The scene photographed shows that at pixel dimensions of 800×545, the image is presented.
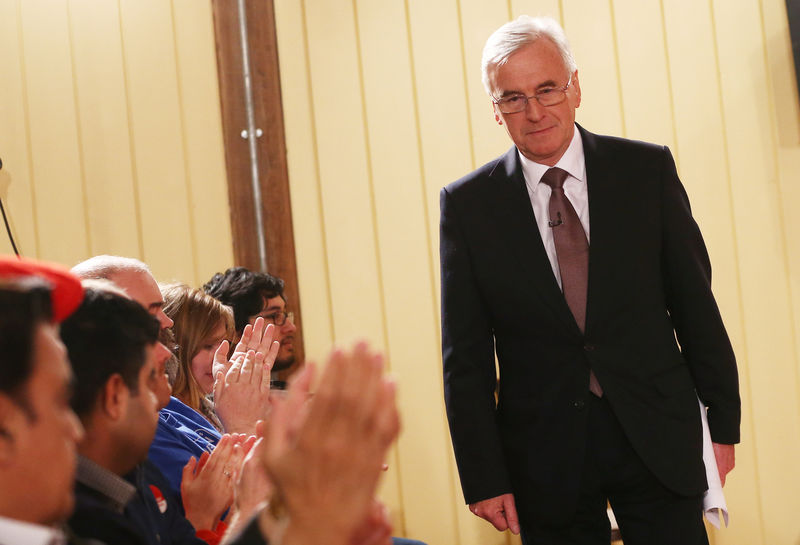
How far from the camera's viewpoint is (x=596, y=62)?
11.0 ft

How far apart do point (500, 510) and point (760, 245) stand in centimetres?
174

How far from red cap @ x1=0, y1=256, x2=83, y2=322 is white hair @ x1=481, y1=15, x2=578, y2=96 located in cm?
129

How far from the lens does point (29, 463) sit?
89cm

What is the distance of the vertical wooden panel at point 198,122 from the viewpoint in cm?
357

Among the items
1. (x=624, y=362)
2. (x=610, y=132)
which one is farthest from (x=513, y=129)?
(x=610, y=132)

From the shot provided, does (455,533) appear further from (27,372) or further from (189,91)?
(27,372)

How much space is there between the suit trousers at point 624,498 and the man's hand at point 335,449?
1190mm

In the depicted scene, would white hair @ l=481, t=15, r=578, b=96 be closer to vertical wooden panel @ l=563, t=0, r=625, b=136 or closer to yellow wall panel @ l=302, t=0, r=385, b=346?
vertical wooden panel @ l=563, t=0, r=625, b=136

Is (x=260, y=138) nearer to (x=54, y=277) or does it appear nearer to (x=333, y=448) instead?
(x=54, y=277)

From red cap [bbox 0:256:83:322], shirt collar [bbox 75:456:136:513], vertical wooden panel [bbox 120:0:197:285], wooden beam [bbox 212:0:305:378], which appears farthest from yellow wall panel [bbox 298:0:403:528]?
red cap [bbox 0:256:83:322]

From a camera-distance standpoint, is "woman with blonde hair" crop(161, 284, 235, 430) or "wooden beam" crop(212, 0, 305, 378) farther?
"wooden beam" crop(212, 0, 305, 378)

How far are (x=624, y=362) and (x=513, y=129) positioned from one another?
0.57 meters

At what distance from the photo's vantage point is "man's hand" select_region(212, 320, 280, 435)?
7.54 feet

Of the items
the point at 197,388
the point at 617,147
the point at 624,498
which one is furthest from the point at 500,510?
the point at 197,388
